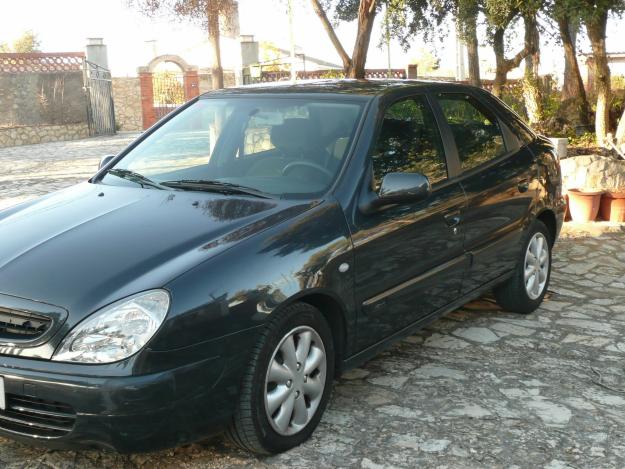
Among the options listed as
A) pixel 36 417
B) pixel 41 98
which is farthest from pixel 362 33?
pixel 41 98

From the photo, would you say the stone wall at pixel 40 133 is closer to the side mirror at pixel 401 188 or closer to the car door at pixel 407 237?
the car door at pixel 407 237

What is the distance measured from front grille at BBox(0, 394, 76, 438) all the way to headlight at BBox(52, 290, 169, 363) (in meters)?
0.20

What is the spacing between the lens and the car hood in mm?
3191

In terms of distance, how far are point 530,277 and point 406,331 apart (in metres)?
1.69

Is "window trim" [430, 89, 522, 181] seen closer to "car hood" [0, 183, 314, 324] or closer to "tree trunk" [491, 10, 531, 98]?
"car hood" [0, 183, 314, 324]

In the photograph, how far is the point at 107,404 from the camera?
9.77ft

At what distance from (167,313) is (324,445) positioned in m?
1.10

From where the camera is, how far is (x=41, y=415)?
10.2 feet

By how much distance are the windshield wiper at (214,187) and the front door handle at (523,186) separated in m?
2.08

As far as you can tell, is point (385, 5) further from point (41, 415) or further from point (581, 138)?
point (41, 415)

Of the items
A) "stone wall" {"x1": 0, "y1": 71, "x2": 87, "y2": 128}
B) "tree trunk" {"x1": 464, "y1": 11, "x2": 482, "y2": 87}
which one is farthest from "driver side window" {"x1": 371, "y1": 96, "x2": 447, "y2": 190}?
"stone wall" {"x1": 0, "y1": 71, "x2": 87, "y2": 128}

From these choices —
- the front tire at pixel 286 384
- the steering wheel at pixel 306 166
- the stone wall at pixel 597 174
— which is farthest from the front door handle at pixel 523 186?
the stone wall at pixel 597 174

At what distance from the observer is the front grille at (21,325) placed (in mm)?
3102

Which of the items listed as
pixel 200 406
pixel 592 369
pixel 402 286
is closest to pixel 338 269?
pixel 402 286
